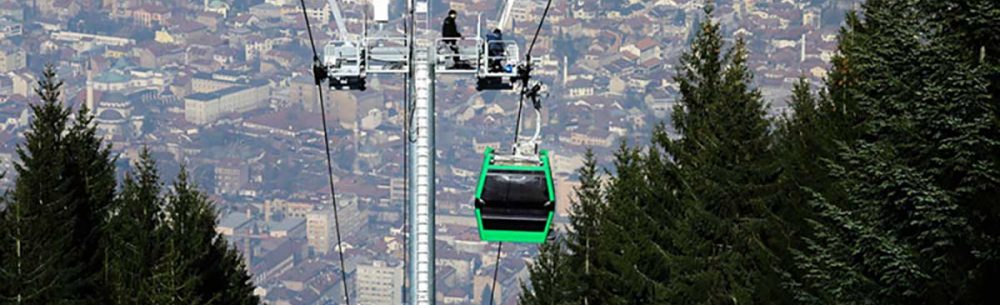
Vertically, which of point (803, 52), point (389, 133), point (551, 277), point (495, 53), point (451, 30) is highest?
point (451, 30)

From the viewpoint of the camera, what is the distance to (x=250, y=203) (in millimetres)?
164000

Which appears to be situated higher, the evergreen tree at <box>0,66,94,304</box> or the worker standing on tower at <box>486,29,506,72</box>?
the worker standing on tower at <box>486,29,506,72</box>

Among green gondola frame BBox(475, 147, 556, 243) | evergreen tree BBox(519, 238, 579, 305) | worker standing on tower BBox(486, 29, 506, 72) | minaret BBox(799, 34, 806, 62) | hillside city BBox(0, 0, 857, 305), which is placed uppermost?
worker standing on tower BBox(486, 29, 506, 72)

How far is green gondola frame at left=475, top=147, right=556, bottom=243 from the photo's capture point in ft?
71.0

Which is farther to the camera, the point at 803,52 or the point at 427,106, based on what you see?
the point at 803,52

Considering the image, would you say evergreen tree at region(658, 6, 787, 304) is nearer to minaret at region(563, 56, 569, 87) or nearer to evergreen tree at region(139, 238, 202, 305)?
evergreen tree at region(139, 238, 202, 305)

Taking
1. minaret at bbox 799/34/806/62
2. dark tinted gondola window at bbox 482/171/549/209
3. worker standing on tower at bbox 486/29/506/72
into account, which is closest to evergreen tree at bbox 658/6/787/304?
dark tinted gondola window at bbox 482/171/549/209

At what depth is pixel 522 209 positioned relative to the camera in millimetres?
21922

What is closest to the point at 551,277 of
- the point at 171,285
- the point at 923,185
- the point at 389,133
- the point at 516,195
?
the point at 171,285

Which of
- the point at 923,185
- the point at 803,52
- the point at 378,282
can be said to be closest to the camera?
the point at 923,185

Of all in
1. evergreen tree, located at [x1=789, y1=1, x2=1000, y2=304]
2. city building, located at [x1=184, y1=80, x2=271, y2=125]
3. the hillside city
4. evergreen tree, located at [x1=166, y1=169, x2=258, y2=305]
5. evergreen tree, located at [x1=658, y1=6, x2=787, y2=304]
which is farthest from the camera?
city building, located at [x1=184, y1=80, x2=271, y2=125]

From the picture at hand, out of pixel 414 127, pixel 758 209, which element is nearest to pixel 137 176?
pixel 758 209

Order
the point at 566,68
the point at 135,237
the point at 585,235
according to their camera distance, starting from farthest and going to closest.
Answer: the point at 566,68 → the point at 135,237 → the point at 585,235

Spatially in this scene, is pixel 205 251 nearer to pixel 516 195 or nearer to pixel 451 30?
pixel 516 195
